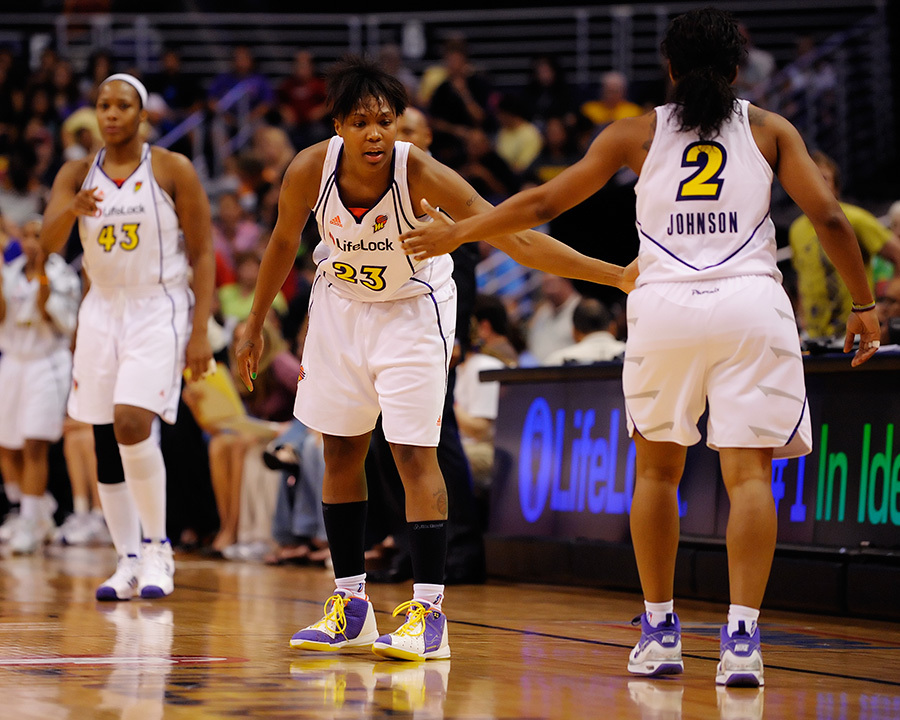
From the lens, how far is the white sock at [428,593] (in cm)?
407

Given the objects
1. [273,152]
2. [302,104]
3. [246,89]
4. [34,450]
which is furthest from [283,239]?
[246,89]

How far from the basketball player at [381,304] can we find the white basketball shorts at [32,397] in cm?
558

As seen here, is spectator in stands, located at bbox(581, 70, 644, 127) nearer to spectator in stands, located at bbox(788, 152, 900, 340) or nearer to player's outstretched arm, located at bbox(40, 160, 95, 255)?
spectator in stands, located at bbox(788, 152, 900, 340)

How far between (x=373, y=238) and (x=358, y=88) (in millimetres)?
470

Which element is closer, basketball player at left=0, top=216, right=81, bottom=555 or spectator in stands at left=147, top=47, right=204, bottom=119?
basketball player at left=0, top=216, right=81, bottom=555

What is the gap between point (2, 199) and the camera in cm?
1381

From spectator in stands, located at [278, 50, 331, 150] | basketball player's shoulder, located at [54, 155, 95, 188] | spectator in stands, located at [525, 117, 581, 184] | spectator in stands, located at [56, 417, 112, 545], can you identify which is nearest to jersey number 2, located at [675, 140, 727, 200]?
basketball player's shoulder, located at [54, 155, 95, 188]

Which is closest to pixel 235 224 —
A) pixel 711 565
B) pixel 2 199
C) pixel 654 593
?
pixel 2 199

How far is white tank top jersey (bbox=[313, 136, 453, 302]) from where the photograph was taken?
13.6 feet

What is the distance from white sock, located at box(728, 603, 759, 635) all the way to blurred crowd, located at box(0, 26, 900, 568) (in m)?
2.43

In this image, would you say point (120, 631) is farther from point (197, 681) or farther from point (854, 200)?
point (854, 200)

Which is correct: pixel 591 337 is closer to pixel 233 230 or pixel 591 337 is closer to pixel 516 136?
pixel 233 230

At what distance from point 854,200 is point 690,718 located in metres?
9.52

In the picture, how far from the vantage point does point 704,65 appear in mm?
3703
